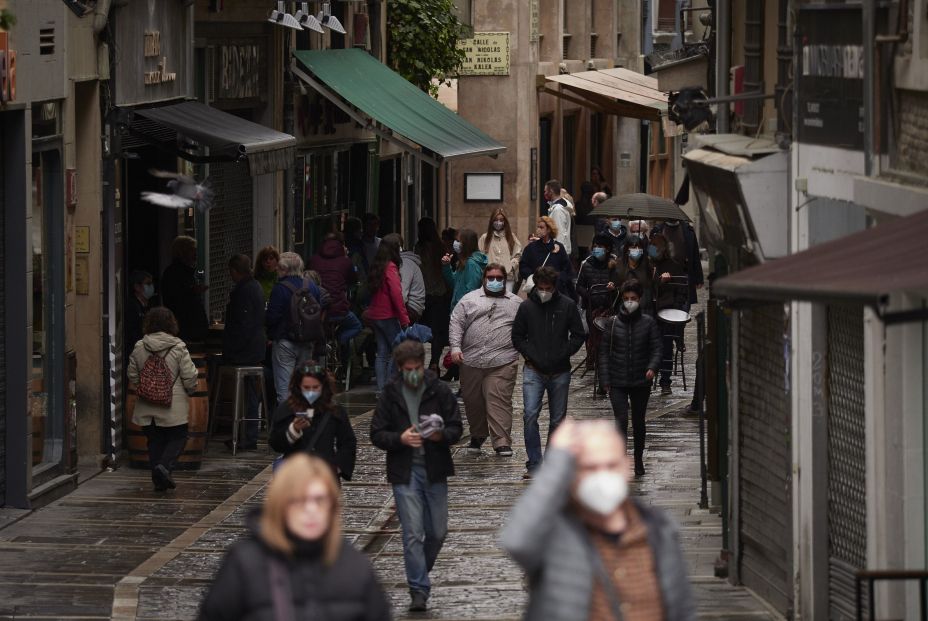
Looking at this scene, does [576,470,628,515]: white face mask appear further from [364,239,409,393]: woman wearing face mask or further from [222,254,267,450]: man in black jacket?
[364,239,409,393]: woman wearing face mask

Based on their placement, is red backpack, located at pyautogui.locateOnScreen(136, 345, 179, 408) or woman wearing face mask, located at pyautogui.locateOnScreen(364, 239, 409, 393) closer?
red backpack, located at pyautogui.locateOnScreen(136, 345, 179, 408)

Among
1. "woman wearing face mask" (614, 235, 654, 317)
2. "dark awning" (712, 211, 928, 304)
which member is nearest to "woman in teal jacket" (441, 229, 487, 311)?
"woman wearing face mask" (614, 235, 654, 317)

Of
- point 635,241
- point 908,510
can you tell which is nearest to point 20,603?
point 908,510

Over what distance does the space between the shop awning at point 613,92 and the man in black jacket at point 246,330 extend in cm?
1708

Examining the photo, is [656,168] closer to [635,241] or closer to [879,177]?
[635,241]

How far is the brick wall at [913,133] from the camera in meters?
9.50

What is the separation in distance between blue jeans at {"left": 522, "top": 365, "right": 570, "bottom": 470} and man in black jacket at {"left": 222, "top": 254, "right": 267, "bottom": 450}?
256 cm

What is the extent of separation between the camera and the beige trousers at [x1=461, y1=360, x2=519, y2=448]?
58.6ft

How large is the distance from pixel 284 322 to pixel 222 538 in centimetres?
443

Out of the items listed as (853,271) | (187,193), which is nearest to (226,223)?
(187,193)

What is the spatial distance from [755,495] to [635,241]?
10.6 meters

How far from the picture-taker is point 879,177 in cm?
1000

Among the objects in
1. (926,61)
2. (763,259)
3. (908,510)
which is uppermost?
(926,61)

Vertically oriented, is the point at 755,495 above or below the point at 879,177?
below
